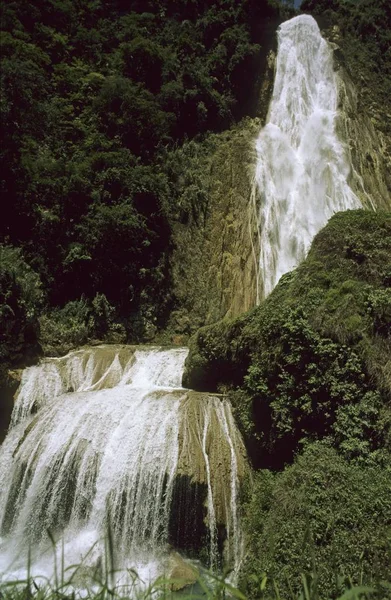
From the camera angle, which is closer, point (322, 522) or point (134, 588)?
point (134, 588)

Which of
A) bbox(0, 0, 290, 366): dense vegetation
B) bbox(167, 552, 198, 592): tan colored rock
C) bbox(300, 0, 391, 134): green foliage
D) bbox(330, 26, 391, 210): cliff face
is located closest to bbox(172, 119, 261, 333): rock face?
bbox(0, 0, 290, 366): dense vegetation

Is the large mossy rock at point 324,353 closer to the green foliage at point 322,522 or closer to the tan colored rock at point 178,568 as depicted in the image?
the green foliage at point 322,522

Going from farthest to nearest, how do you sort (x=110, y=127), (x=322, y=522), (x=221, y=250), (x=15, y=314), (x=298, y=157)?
(x=298, y=157) → (x=110, y=127) → (x=221, y=250) → (x=15, y=314) → (x=322, y=522)

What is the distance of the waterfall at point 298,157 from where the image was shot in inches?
787

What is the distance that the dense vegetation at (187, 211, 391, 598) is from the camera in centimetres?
649

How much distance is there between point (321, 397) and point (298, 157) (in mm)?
17339

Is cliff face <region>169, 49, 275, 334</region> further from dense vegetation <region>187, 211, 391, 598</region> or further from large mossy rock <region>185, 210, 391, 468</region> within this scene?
large mossy rock <region>185, 210, 391, 468</region>

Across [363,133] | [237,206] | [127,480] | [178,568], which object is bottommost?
Result: [178,568]

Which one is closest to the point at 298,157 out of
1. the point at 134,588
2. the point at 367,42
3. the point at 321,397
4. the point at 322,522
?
the point at 367,42

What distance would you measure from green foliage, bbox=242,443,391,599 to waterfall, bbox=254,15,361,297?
11295 mm

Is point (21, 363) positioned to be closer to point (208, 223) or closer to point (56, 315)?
point (56, 315)

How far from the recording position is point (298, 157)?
22938mm

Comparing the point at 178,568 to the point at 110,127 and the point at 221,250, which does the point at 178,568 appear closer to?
the point at 221,250

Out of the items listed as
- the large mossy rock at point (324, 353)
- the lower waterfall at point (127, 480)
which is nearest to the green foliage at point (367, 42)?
the large mossy rock at point (324, 353)
